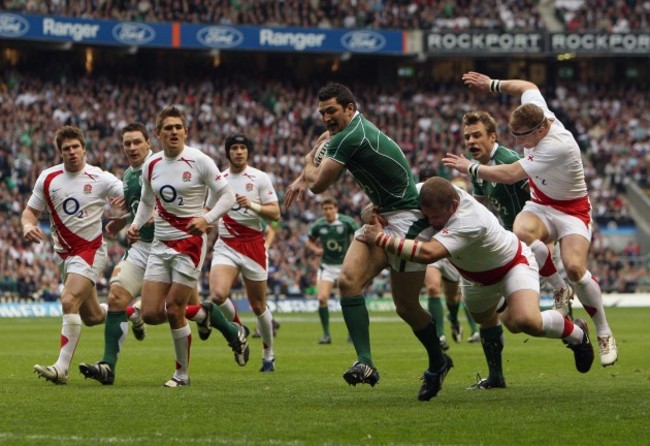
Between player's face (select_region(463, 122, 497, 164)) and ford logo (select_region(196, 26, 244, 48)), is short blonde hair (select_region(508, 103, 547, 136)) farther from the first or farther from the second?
ford logo (select_region(196, 26, 244, 48))

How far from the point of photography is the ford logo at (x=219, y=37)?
170 ft

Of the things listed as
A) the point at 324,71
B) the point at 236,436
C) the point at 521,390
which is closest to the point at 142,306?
the point at 521,390

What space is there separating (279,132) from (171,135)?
3763cm

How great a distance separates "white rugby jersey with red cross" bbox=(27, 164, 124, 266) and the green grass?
155 centimetres

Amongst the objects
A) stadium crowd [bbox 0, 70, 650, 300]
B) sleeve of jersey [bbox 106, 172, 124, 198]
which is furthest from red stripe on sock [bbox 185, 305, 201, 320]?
stadium crowd [bbox 0, 70, 650, 300]

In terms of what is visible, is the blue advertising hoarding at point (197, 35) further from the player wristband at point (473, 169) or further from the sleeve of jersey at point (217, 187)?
the player wristband at point (473, 169)

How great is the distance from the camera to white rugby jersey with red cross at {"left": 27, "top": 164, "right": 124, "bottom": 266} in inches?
549

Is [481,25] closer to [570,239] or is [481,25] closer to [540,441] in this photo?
[570,239]

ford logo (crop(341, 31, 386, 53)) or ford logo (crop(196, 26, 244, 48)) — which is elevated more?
ford logo (crop(196, 26, 244, 48))

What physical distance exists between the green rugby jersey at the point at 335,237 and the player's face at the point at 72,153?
35.3ft

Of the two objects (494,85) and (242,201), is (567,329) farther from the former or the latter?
(242,201)

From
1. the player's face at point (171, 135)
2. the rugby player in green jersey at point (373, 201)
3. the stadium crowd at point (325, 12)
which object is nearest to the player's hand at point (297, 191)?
the rugby player in green jersey at point (373, 201)

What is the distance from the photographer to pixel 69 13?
5003 cm

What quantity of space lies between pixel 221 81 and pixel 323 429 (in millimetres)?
46434
